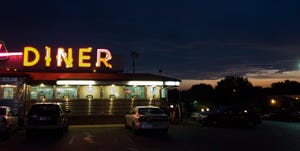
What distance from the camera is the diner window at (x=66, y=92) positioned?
30816 millimetres

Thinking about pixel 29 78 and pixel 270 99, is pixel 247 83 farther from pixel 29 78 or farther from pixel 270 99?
pixel 29 78

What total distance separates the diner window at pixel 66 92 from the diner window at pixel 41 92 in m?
0.58

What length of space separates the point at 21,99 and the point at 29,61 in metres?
5.35

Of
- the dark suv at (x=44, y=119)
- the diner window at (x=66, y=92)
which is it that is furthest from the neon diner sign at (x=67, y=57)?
the dark suv at (x=44, y=119)

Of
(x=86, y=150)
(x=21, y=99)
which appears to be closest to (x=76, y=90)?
(x=21, y=99)

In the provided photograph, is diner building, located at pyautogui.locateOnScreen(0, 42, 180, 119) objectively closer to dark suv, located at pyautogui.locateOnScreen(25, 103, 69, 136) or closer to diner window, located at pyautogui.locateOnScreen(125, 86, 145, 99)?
A: diner window, located at pyautogui.locateOnScreen(125, 86, 145, 99)

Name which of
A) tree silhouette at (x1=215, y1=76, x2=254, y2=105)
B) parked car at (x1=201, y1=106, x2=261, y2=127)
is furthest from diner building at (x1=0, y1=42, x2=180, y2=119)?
tree silhouette at (x1=215, y1=76, x2=254, y2=105)

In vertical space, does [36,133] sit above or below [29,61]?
below

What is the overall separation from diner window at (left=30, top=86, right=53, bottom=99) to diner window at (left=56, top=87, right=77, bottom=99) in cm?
58

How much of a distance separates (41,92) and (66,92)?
1967 mm

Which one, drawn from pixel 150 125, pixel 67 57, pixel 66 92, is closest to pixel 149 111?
pixel 150 125

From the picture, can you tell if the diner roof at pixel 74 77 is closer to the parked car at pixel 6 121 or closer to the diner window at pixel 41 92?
the diner window at pixel 41 92

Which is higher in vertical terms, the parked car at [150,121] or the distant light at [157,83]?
the distant light at [157,83]

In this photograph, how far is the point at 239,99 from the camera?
8019 centimetres
